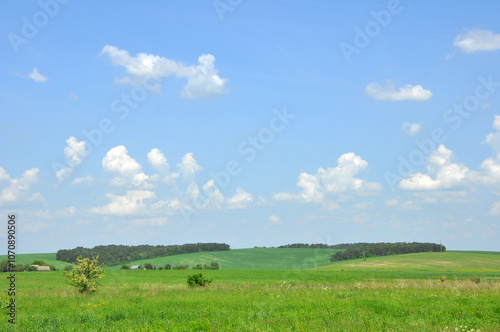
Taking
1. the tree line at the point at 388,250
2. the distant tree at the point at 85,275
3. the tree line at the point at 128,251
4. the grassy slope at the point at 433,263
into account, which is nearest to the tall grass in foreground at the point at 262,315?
the distant tree at the point at 85,275

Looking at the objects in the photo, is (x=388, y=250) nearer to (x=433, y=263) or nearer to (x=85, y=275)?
(x=433, y=263)

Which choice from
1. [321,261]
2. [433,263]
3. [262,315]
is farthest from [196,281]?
[321,261]

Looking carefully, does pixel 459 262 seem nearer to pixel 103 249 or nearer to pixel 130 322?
pixel 103 249

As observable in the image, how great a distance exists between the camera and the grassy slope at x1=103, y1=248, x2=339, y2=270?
123 m

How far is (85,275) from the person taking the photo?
29250mm

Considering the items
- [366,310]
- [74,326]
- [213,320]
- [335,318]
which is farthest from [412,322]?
[74,326]

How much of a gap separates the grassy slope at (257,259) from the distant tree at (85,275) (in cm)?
8886

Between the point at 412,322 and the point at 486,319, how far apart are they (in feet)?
11.3

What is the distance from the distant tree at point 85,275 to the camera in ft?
94.6

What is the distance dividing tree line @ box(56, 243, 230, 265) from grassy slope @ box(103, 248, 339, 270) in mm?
8288

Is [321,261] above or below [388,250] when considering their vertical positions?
below

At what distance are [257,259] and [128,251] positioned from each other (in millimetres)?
42839

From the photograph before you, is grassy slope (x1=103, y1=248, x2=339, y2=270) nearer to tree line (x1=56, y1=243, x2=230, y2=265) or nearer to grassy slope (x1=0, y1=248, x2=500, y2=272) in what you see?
grassy slope (x1=0, y1=248, x2=500, y2=272)

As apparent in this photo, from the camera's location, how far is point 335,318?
16.5 m
